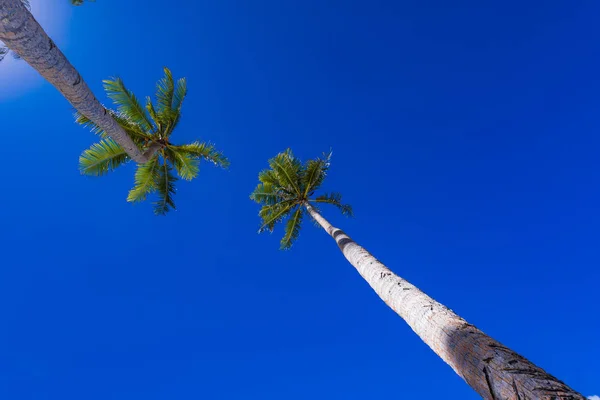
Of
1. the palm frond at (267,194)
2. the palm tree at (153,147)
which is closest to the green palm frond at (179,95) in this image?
the palm tree at (153,147)

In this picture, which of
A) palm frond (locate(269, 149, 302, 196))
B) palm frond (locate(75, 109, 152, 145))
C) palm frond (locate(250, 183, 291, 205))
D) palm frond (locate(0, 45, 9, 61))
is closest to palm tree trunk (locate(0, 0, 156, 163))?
palm frond (locate(0, 45, 9, 61))

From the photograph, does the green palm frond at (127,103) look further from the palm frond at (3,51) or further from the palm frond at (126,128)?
the palm frond at (3,51)

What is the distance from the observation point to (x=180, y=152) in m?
12.6

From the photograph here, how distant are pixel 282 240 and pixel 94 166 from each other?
8405mm

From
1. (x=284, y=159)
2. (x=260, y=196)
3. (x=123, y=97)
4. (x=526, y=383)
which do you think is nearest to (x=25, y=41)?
(x=526, y=383)

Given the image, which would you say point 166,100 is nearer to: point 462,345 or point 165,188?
point 165,188

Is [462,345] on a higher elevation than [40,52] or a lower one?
lower

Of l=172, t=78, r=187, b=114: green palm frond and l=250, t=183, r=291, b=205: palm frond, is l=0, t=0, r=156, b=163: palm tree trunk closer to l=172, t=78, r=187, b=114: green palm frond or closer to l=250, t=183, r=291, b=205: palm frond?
l=172, t=78, r=187, b=114: green palm frond

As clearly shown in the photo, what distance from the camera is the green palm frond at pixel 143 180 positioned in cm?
1196

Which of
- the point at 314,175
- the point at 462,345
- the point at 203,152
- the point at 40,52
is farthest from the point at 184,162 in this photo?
the point at 462,345

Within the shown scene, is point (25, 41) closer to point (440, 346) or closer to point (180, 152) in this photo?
point (440, 346)

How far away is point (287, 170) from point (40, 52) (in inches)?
418

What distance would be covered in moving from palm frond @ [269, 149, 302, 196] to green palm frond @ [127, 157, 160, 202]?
5.11m

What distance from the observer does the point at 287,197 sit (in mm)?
15047
